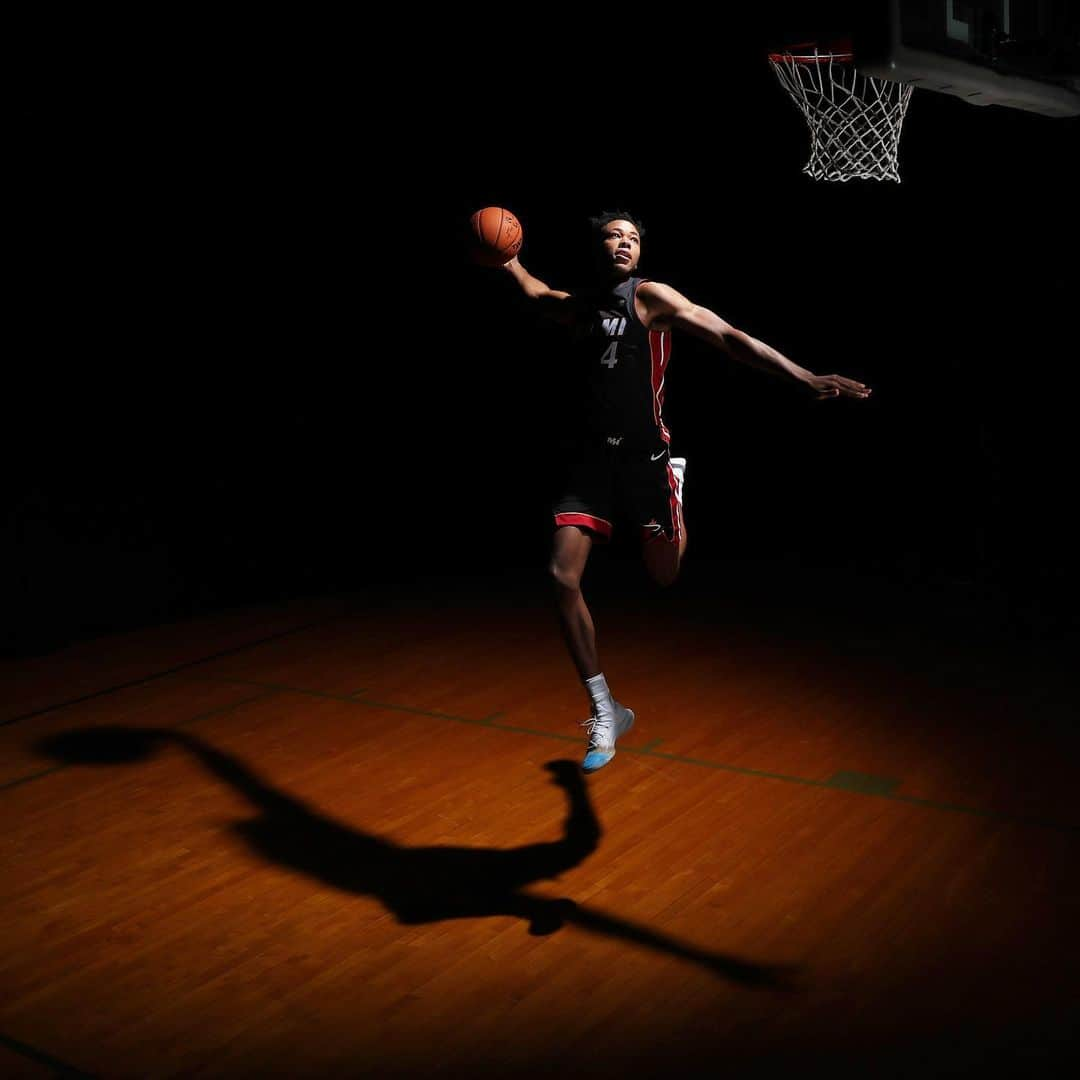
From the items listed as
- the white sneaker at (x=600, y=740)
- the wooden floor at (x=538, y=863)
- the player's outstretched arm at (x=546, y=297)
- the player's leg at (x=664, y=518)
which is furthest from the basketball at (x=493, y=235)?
the wooden floor at (x=538, y=863)

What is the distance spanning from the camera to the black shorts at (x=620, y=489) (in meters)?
3.37

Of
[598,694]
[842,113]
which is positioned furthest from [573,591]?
[842,113]

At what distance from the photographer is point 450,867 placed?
3.34 meters

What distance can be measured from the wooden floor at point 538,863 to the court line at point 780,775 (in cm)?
1

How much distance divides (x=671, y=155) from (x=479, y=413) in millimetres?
2018

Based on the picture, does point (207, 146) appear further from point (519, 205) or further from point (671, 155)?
point (671, 155)

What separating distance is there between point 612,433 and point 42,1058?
6.80 ft

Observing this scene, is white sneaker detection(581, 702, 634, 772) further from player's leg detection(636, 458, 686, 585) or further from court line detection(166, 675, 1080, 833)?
court line detection(166, 675, 1080, 833)

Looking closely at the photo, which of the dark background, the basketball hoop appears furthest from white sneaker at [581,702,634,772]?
the dark background

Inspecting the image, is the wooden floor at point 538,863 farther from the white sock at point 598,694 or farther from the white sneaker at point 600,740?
the white sock at point 598,694

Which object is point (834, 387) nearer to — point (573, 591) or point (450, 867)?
point (573, 591)

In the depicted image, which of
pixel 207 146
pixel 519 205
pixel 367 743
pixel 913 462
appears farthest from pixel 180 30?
pixel 913 462

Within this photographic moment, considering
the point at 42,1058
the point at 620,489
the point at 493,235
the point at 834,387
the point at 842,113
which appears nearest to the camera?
the point at 42,1058

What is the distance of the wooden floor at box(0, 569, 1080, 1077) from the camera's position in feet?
8.21
